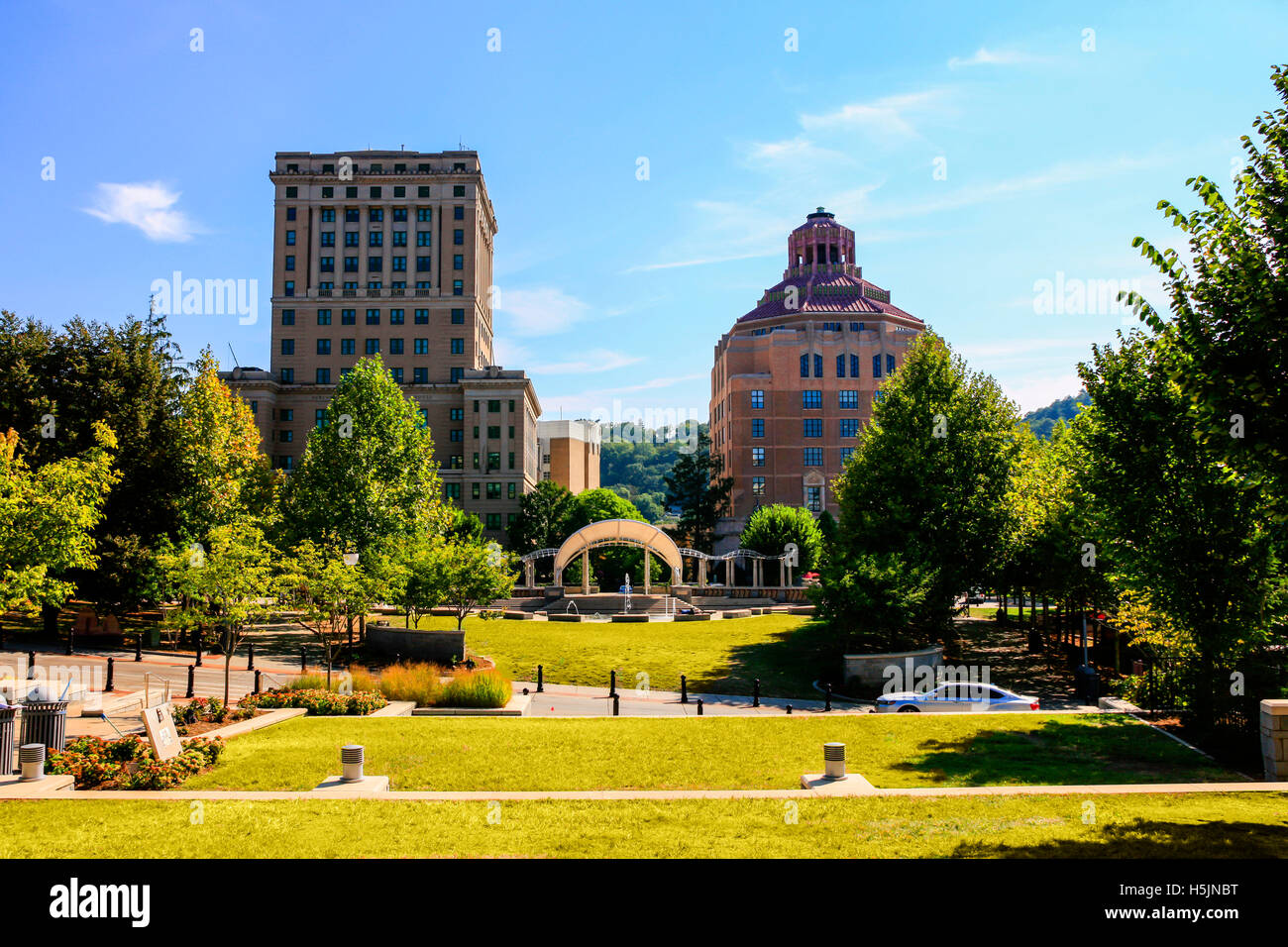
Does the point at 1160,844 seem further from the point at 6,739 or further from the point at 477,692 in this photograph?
the point at 477,692

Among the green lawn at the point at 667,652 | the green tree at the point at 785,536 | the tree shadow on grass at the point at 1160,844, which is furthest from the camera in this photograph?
the green tree at the point at 785,536

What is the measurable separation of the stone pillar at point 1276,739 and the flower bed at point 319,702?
1956 centimetres

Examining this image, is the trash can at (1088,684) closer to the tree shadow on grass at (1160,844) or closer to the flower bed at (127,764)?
the tree shadow on grass at (1160,844)

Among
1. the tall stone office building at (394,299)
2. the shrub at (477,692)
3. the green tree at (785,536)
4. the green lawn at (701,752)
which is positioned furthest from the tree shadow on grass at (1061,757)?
the tall stone office building at (394,299)

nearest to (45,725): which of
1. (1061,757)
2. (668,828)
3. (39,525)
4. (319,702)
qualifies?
(319,702)

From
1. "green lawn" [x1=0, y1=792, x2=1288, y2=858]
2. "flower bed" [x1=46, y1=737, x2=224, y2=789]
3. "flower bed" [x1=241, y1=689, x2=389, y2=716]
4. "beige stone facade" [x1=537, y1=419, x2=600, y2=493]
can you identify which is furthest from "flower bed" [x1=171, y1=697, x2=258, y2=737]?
"beige stone facade" [x1=537, y1=419, x2=600, y2=493]

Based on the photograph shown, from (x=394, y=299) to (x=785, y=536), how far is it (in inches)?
2109

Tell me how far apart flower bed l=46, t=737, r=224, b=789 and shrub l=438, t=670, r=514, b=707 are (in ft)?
26.6

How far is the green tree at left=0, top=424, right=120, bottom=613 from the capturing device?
24.6 meters

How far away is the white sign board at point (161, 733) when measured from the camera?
1502cm
